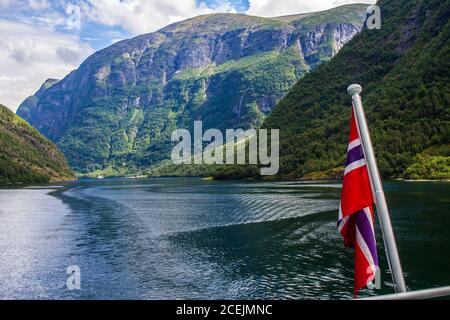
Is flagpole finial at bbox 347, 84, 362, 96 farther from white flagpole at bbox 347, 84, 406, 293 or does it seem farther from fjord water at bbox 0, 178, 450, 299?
fjord water at bbox 0, 178, 450, 299

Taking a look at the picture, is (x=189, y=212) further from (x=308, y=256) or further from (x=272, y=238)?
(x=308, y=256)

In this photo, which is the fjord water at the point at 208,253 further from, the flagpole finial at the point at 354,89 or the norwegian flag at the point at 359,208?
the flagpole finial at the point at 354,89

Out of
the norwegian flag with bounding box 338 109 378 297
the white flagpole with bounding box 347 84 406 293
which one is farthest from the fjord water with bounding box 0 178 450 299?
the white flagpole with bounding box 347 84 406 293

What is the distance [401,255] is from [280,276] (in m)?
14.4

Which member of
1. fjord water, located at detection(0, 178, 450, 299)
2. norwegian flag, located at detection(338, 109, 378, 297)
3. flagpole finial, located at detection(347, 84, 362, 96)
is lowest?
fjord water, located at detection(0, 178, 450, 299)

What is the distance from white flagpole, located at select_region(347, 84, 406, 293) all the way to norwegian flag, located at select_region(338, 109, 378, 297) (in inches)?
16.2

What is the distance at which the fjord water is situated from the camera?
120ft

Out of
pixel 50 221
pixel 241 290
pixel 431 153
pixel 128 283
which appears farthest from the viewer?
pixel 431 153

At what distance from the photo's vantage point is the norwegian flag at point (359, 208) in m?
9.41

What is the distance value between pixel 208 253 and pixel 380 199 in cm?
4383

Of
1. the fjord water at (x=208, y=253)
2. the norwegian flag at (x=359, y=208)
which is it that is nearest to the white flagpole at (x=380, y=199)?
the norwegian flag at (x=359, y=208)

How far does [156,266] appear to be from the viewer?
45.6 meters
